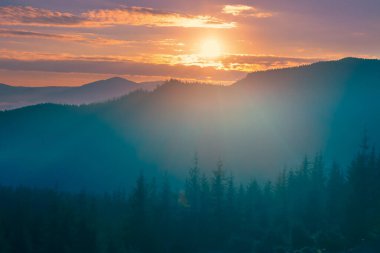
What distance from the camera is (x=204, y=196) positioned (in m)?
105

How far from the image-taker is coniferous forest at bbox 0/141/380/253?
267 feet

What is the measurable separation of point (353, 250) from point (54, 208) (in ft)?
145

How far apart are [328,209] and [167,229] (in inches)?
1179

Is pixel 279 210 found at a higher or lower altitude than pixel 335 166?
lower

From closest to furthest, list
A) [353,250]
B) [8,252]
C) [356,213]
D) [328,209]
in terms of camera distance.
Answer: [8,252], [353,250], [356,213], [328,209]

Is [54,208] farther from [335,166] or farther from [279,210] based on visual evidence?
[335,166]

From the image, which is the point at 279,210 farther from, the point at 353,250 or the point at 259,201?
the point at 353,250

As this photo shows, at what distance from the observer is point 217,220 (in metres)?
101

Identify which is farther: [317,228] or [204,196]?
[204,196]

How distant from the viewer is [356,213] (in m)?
95.4

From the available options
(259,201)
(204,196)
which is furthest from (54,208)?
(259,201)

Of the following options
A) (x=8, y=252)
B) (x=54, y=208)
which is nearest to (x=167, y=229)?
(x=54, y=208)

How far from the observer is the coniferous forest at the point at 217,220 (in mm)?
81250

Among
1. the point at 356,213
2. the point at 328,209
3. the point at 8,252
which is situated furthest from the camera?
the point at 328,209
